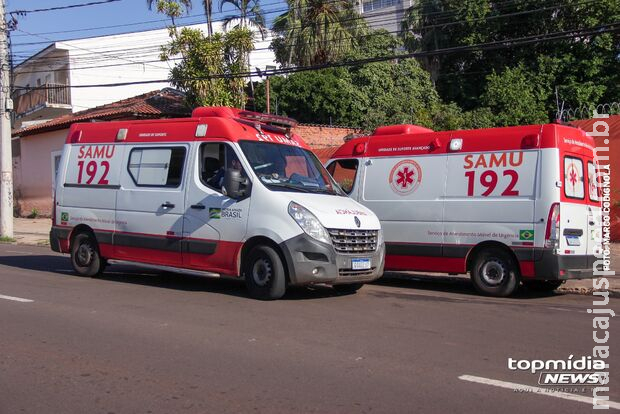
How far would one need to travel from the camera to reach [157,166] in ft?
34.5

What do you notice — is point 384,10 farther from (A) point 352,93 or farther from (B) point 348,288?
(B) point 348,288

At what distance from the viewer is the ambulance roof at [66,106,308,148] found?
9.90m

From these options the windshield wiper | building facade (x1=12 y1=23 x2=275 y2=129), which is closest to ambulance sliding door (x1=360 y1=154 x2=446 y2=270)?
the windshield wiper

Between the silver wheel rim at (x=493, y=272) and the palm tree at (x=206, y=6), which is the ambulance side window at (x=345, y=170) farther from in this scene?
the palm tree at (x=206, y=6)

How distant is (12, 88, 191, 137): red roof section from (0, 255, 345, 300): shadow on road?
12843 millimetres

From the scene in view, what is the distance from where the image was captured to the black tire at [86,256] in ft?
37.2

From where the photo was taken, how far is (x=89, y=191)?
37.4ft

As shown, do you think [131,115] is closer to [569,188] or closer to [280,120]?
[280,120]

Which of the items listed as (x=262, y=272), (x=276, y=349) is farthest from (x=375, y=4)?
(x=276, y=349)

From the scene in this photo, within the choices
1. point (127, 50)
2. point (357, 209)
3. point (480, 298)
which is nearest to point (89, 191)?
point (357, 209)

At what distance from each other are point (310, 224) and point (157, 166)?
307 centimetres

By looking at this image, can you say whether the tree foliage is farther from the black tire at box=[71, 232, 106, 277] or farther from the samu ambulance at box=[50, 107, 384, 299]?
the black tire at box=[71, 232, 106, 277]

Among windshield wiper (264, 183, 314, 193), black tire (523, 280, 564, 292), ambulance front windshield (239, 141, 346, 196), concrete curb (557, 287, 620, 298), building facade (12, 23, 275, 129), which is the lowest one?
concrete curb (557, 287, 620, 298)

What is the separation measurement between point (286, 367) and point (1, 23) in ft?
60.7
